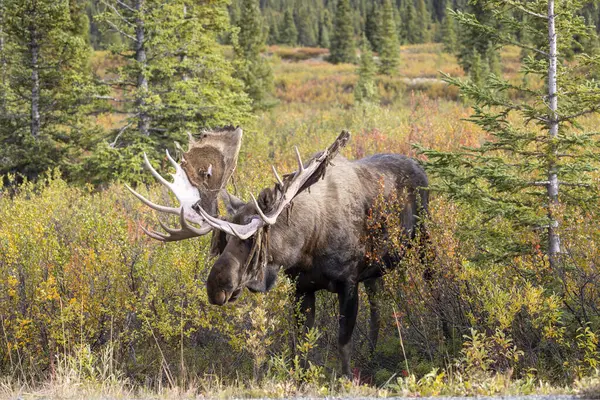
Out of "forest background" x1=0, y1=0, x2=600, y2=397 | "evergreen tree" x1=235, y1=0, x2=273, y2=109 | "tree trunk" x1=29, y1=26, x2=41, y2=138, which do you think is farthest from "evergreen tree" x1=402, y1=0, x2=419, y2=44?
"forest background" x1=0, y1=0, x2=600, y2=397

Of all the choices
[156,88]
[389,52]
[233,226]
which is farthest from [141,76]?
[389,52]

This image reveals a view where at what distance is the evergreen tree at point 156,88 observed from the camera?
1446cm

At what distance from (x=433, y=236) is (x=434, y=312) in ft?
2.58

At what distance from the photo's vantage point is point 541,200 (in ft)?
19.4

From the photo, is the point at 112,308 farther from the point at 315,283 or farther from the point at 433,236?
the point at 433,236

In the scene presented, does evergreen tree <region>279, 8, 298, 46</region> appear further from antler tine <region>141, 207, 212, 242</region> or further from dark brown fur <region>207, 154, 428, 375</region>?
antler tine <region>141, 207, 212, 242</region>

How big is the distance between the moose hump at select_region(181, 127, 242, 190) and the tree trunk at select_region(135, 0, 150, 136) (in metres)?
9.55

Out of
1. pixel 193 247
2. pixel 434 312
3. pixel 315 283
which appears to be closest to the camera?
pixel 315 283

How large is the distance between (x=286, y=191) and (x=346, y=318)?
59.7 inches

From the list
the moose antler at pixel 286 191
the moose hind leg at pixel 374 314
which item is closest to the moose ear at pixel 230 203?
the moose antler at pixel 286 191

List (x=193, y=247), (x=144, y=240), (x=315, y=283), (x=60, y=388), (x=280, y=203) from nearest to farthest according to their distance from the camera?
1. (x=60, y=388)
2. (x=280, y=203)
3. (x=315, y=283)
4. (x=193, y=247)
5. (x=144, y=240)

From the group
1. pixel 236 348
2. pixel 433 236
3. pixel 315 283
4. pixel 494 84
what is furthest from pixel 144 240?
pixel 494 84

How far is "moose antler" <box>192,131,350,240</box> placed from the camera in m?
4.61

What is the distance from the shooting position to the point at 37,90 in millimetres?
16844
